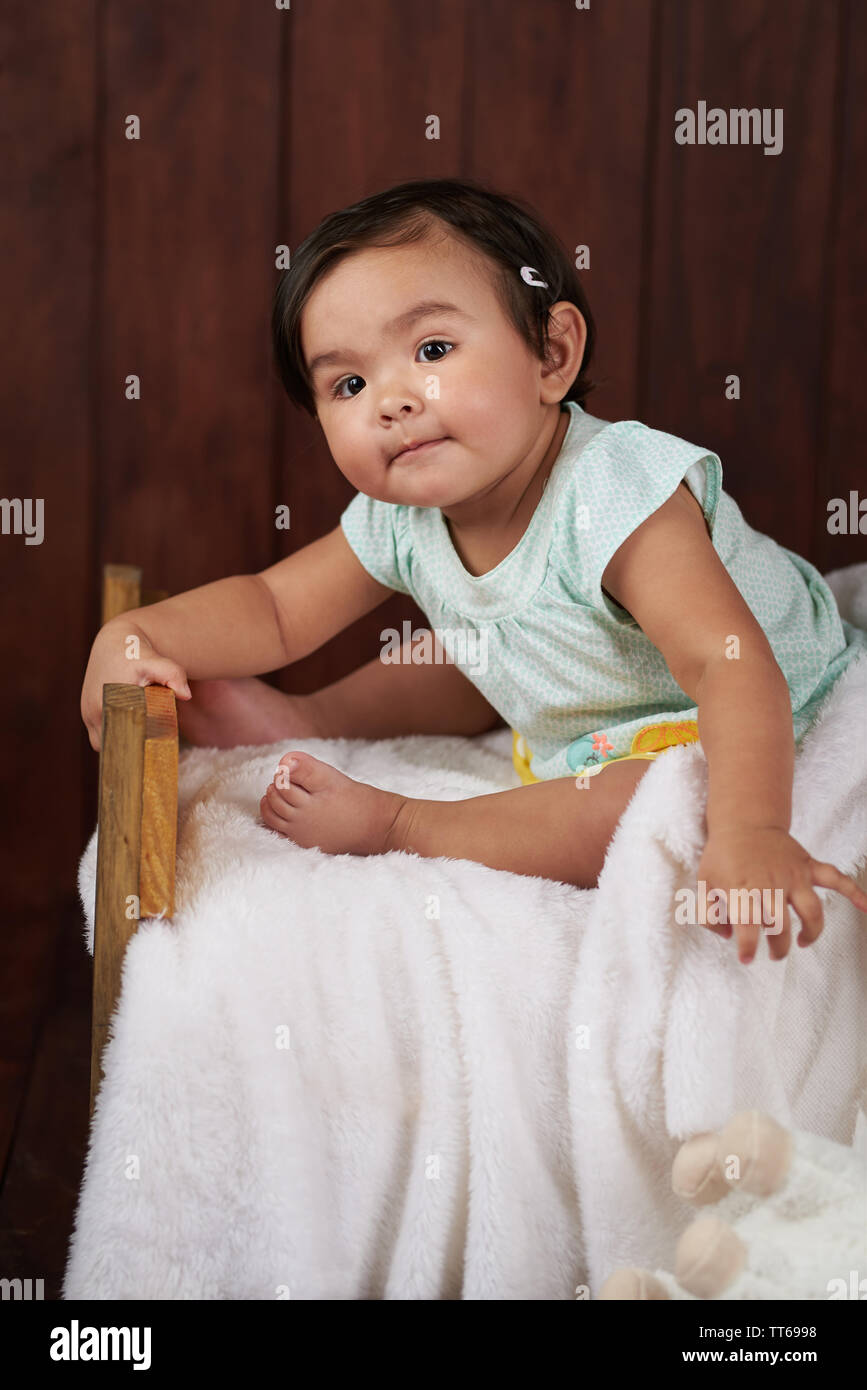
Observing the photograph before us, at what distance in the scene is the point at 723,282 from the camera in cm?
146

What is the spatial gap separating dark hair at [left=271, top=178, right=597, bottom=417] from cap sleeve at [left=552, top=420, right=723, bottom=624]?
4.0 inches

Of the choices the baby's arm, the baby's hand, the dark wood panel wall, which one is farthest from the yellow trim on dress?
the dark wood panel wall

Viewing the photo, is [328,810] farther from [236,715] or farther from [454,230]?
[454,230]

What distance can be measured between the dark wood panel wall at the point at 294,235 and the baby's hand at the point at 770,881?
2.95 ft

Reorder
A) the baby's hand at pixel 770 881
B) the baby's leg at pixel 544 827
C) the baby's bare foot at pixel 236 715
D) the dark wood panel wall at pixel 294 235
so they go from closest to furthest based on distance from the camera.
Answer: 1. the baby's hand at pixel 770 881
2. the baby's leg at pixel 544 827
3. the baby's bare foot at pixel 236 715
4. the dark wood panel wall at pixel 294 235

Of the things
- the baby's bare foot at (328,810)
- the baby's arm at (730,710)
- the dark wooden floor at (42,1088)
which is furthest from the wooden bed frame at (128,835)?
the baby's arm at (730,710)

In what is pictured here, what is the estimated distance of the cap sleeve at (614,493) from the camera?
912mm

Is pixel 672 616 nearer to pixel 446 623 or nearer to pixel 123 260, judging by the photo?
pixel 446 623

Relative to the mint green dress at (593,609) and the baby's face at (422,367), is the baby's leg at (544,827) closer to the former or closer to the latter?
the mint green dress at (593,609)

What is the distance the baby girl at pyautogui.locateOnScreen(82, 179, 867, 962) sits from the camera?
86 cm

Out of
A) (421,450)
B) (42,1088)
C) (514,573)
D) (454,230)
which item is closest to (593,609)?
(514,573)

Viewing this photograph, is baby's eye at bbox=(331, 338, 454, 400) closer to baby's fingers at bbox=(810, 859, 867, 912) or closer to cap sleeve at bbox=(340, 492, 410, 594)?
cap sleeve at bbox=(340, 492, 410, 594)
